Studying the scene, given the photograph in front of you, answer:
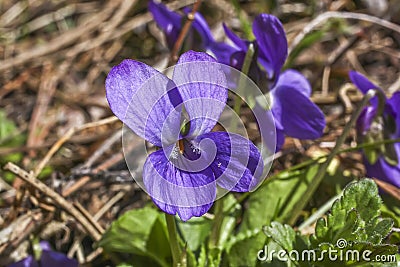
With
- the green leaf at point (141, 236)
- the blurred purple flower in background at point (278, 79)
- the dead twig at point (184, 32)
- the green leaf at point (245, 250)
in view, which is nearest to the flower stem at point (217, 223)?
the green leaf at point (245, 250)

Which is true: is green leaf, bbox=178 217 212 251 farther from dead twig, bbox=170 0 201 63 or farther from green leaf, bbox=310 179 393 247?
dead twig, bbox=170 0 201 63

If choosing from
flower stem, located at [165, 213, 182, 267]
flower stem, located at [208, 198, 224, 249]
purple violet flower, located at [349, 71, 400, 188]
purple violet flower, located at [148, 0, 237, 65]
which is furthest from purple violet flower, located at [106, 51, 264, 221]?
purple violet flower, located at [349, 71, 400, 188]

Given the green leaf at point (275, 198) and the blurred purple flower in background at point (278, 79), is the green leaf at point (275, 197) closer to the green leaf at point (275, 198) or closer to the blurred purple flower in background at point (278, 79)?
the green leaf at point (275, 198)

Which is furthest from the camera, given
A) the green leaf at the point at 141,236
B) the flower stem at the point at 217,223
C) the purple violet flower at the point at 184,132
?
the green leaf at the point at 141,236

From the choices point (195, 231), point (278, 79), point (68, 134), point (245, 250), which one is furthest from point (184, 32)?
point (245, 250)

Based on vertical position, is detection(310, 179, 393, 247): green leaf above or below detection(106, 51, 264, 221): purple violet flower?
below

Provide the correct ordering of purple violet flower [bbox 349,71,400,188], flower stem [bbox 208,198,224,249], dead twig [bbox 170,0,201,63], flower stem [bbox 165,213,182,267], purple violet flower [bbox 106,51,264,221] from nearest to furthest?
purple violet flower [bbox 106,51,264,221] → flower stem [bbox 165,213,182,267] → flower stem [bbox 208,198,224,249] → purple violet flower [bbox 349,71,400,188] → dead twig [bbox 170,0,201,63]

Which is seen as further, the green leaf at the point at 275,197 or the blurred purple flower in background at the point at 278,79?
the green leaf at the point at 275,197
